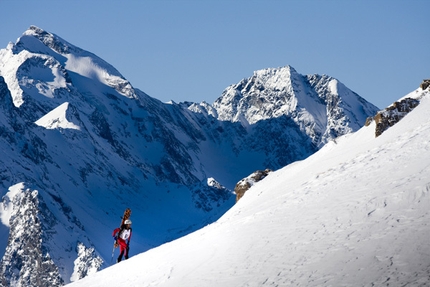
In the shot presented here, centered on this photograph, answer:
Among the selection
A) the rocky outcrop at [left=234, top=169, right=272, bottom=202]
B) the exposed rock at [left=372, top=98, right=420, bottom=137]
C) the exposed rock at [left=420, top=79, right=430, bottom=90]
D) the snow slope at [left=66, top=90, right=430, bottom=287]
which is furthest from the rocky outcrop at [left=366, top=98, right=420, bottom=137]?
the rocky outcrop at [left=234, top=169, right=272, bottom=202]

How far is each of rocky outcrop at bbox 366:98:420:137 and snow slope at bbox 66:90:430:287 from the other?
11717 mm

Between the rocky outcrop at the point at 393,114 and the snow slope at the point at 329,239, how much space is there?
38.4 ft

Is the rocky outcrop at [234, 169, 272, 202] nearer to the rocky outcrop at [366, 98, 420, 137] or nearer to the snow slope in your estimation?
the rocky outcrop at [366, 98, 420, 137]

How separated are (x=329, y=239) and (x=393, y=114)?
84.4 ft

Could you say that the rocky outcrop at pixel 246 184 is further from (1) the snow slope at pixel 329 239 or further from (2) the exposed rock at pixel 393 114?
(1) the snow slope at pixel 329 239

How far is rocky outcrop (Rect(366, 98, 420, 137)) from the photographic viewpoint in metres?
48.3

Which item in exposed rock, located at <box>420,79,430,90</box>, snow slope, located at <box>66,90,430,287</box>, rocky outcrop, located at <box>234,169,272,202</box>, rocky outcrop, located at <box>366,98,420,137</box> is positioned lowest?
snow slope, located at <box>66,90,430,287</box>

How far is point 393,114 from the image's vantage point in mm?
48938

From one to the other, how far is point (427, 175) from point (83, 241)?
156607 millimetres

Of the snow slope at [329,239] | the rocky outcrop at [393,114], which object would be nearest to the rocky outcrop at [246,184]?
the rocky outcrop at [393,114]

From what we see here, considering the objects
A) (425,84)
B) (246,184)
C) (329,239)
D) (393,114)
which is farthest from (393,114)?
(329,239)

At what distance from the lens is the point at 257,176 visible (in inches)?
2645

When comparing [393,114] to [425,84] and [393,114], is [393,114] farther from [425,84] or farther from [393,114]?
[425,84]

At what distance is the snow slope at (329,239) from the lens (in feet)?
71.6
